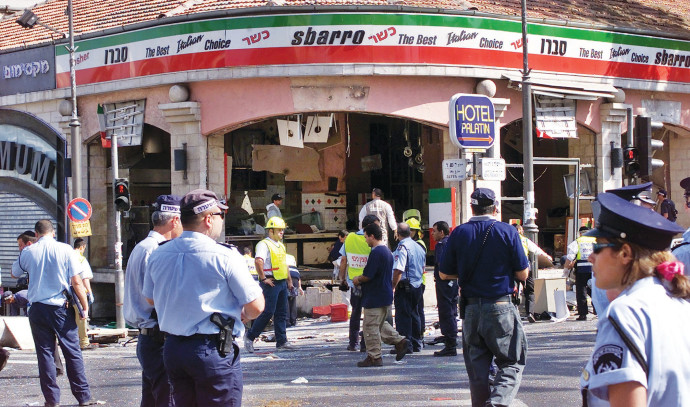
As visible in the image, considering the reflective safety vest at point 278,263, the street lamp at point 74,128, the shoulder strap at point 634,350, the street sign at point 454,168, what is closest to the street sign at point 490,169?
the street sign at point 454,168

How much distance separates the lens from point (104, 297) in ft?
69.7

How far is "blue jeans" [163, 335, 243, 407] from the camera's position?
16.8 ft

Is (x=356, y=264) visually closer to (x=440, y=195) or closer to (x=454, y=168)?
(x=454, y=168)

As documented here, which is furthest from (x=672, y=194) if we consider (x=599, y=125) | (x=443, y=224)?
(x=443, y=224)

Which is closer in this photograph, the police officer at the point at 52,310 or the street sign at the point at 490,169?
the police officer at the point at 52,310

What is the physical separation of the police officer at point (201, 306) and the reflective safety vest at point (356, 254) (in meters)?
7.27

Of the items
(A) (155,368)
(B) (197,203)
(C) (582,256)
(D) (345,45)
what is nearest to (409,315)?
(C) (582,256)

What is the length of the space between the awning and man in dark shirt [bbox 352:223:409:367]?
928 cm

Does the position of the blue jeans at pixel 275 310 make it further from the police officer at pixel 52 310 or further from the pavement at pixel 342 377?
the police officer at pixel 52 310

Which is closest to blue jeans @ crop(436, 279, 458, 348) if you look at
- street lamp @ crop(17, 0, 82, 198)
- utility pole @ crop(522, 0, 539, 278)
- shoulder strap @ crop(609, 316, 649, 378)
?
utility pole @ crop(522, 0, 539, 278)

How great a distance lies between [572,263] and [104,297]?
35.2ft

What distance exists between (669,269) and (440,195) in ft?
53.8

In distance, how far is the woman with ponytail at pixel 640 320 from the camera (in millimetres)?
2879

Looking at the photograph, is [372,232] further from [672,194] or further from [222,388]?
[672,194]
